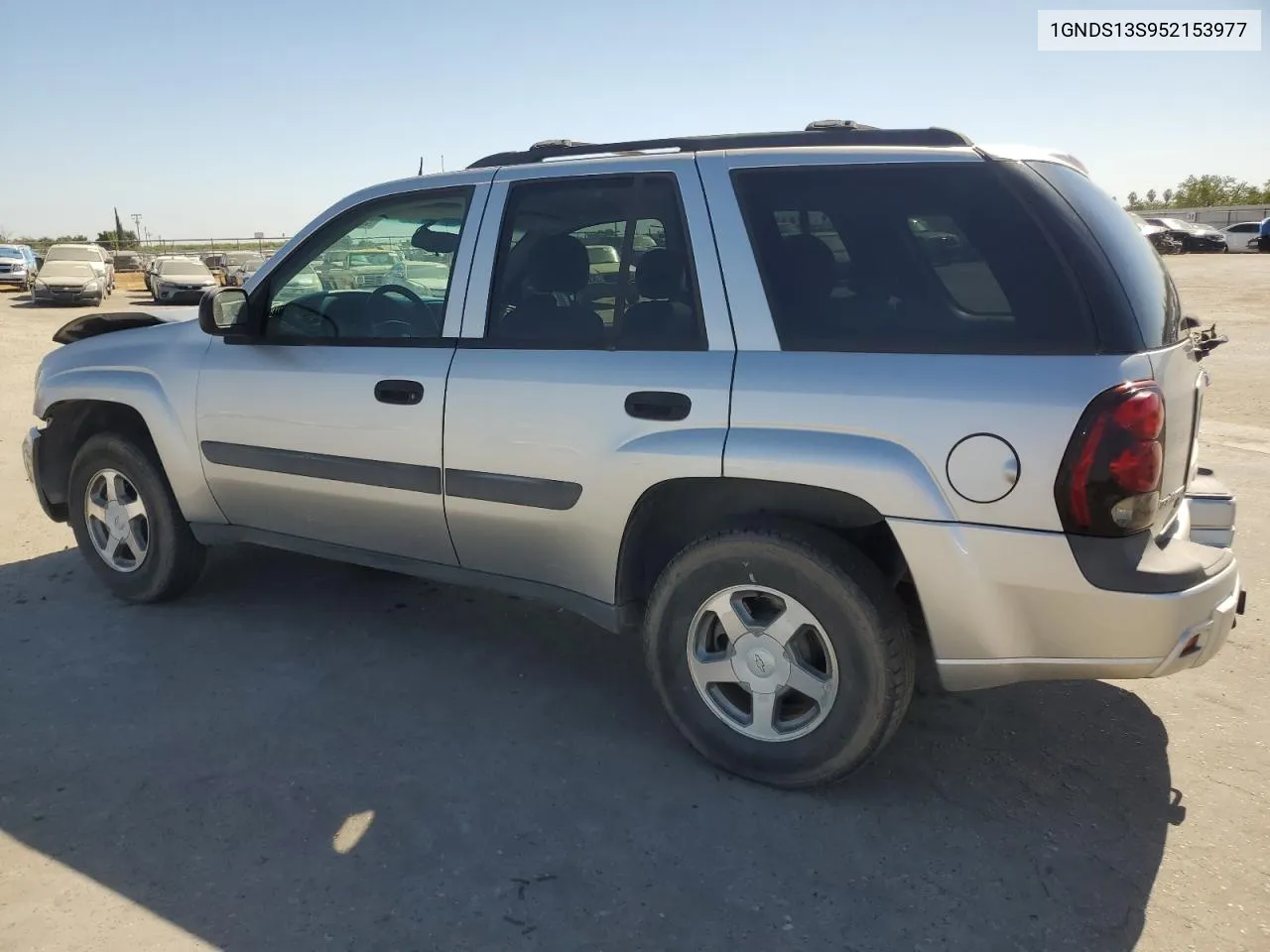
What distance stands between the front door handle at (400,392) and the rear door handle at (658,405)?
2.94 feet

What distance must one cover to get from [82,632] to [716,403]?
3.13 meters

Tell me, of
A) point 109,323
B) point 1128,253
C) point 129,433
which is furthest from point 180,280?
point 1128,253

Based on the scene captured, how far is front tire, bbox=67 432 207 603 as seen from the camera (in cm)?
455

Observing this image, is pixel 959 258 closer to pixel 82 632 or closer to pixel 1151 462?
pixel 1151 462

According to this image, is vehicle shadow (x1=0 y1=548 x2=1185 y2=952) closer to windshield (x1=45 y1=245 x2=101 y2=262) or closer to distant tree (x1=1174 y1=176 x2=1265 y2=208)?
windshield (x1=45 y1=245 x2=101 y2=262)

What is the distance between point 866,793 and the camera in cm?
313

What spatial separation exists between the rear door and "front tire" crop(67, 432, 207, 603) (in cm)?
166

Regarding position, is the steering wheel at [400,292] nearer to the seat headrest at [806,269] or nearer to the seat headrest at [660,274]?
the seat headrest at [660,274]

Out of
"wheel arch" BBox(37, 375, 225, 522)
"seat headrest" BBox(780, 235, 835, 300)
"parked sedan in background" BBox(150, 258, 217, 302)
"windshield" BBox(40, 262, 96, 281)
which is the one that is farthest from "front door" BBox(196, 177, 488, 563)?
"windshield" BBox(40, 262, 96, 281)

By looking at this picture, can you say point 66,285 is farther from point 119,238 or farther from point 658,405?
point 119,238

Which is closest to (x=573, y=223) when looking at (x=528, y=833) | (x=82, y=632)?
(x=528, y=833)

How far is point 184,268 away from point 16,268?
8.20m

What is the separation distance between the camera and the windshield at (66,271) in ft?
91.9

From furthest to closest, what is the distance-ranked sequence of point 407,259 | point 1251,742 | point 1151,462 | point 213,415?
point 213,415
point 407,259
point 1251,742
point 1151,462
